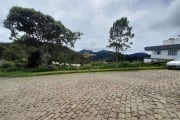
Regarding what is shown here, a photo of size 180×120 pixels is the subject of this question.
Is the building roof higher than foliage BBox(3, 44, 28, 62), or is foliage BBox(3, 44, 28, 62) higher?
the building roof

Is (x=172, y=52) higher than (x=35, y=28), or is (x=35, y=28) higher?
(x=35, y=28)

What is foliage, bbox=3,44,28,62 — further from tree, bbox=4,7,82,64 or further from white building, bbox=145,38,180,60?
white building, bbox=145,38,180,60

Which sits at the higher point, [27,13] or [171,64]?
[27,13]

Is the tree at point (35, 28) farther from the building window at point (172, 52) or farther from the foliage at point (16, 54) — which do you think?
the building window at point (172, 52)

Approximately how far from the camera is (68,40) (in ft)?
76.8

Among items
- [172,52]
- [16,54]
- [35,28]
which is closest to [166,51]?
[172,52]

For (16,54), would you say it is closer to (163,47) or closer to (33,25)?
(33,25)

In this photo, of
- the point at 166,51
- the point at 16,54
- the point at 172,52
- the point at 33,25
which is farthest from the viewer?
Result: the point at 166,51

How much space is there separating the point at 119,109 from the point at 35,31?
1897 centimetres

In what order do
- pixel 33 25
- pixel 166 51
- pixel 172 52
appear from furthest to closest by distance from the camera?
pixel 166 51 < pixel 172 52 < pixel 33 25

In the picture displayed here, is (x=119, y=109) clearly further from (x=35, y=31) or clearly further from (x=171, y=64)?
(x=35, y=31)

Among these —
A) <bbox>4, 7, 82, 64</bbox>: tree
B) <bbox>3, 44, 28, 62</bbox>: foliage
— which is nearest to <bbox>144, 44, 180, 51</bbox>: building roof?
<bbox>4, 7, 82, 64</bbox>: tree

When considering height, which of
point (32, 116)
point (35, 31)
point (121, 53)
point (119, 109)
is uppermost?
point (35, 31)

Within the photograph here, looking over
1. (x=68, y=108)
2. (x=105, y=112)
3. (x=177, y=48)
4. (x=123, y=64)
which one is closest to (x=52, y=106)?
(x=68, y=108)
